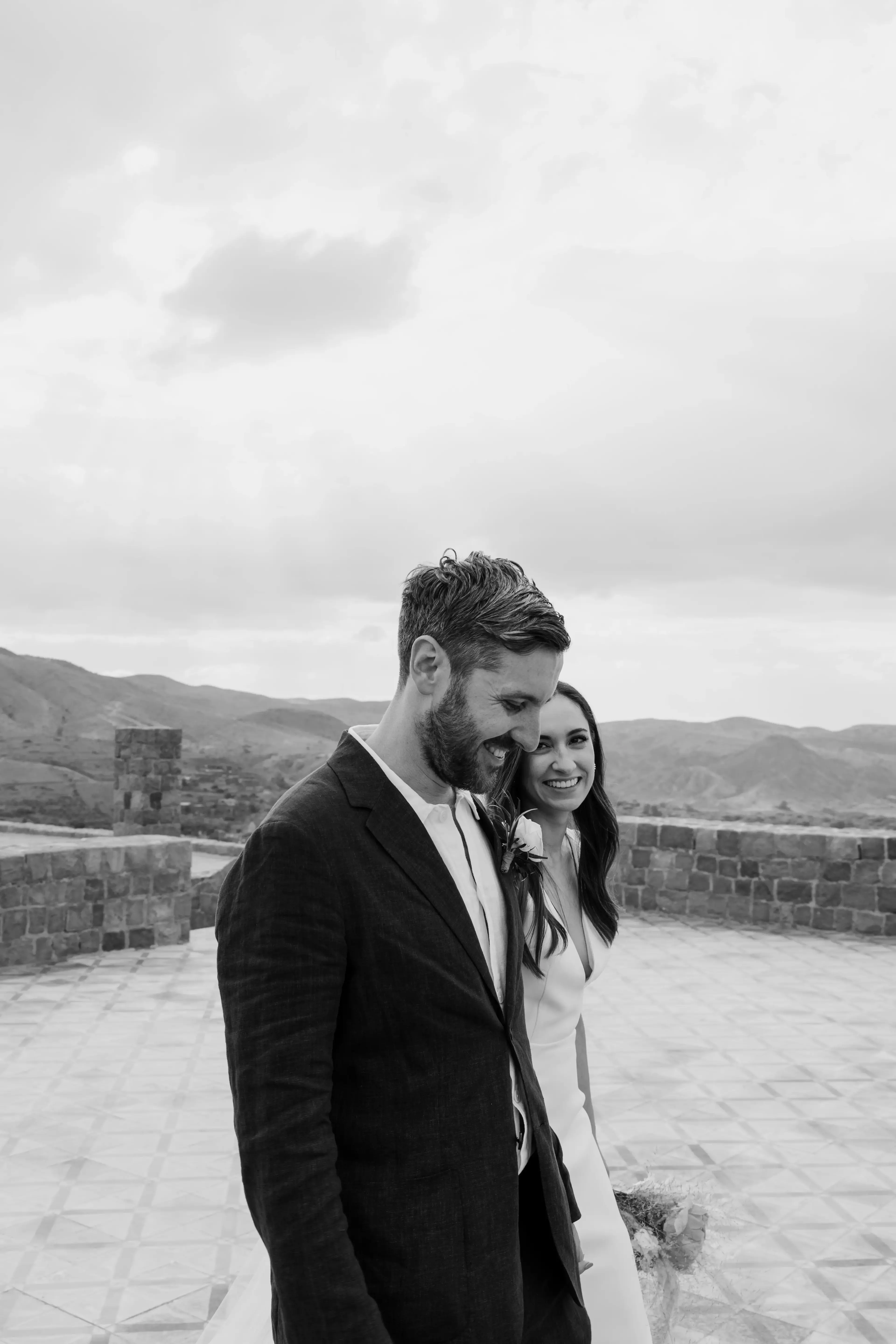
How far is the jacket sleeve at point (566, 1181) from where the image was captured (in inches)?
69.6

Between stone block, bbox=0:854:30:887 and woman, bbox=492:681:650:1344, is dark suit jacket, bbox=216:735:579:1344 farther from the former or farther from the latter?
stone block, bbox=0:854:30:887

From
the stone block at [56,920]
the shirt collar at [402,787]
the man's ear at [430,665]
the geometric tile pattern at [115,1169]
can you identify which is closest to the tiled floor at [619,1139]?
the geometric tile pattern at [115,1169]

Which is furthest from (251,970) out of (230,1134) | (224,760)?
(224,760)

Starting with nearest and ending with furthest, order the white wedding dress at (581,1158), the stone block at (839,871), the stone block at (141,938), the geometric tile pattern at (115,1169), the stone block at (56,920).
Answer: the white wedding dress at (581,1158) < the geometric tile pattern at (115,1169) < the stone block at (56,920) < the stone block at (141,938) < the stone block at (839,871)

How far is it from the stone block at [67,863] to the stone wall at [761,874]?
4.78m

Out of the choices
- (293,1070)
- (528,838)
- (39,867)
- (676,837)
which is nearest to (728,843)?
(676,837)

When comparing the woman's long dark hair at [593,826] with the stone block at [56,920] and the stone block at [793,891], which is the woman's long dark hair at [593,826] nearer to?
the stone block at [56,920]

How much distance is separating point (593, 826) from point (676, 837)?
27.0 ft

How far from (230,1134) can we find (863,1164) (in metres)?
2.61

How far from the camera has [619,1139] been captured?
4938mm

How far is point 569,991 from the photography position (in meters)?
2.19

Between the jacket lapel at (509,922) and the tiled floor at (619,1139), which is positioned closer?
the jacket lapel at (509,922)

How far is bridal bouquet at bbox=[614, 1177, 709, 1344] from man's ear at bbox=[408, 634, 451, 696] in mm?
1370

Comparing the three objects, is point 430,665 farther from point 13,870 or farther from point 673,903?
point 673,903
